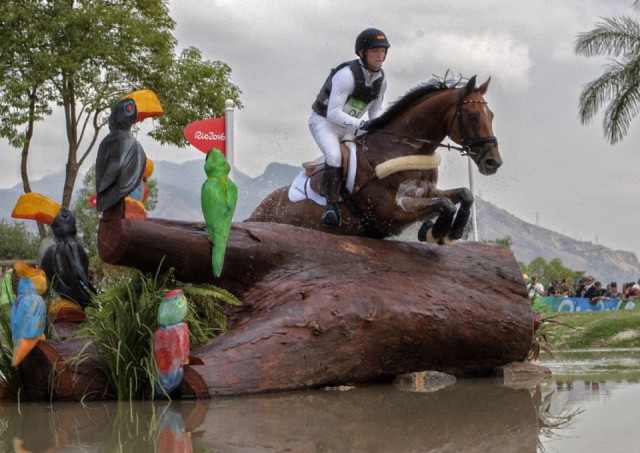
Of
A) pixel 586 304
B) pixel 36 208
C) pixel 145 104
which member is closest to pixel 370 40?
pixel 145 104

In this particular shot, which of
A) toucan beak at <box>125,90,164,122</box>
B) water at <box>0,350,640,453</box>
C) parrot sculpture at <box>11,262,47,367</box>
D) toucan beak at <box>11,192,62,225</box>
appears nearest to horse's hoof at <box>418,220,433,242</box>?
water at <box>0,350,640,453</box>

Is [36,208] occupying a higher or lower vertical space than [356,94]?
lower

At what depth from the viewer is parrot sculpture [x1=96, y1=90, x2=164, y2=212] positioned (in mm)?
6926

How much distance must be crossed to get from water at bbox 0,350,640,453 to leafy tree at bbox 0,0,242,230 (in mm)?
18787

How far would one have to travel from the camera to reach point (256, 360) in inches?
267

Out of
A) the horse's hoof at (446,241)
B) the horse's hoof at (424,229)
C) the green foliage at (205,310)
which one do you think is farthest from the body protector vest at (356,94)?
the green foliage at (205,310)

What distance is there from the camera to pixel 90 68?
25.1 meters

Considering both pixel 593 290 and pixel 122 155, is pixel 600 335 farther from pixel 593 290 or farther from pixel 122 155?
pixel 593 290

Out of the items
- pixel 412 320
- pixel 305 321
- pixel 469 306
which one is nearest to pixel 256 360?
pixel 305 321

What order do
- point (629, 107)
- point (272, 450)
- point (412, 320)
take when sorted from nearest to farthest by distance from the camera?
point (272, 450)
point (412, 320)
point (629, 107)

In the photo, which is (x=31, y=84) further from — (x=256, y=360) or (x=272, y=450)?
(x=272, y=450)

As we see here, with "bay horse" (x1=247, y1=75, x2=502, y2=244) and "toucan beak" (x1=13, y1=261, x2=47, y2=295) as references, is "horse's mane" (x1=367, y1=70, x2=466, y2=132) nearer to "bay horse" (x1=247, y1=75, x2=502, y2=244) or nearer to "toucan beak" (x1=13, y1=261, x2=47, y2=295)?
"bay horse" (x1=247, y1=75, x2=502, y2=244)

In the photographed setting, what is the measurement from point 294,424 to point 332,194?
385 cm

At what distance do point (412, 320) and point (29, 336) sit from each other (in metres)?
2.96
